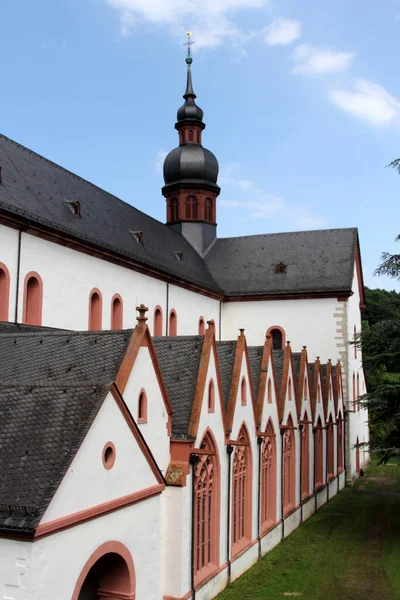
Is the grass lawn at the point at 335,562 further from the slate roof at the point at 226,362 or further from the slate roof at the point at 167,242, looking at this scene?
the slate roof at the point at 167,242

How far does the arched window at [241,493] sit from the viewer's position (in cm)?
1917

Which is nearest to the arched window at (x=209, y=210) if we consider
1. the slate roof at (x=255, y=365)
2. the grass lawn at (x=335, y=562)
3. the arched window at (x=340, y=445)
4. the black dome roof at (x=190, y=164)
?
the black dome roof at (x=190, y=164)

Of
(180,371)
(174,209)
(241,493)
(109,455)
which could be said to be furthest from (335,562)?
(174,209)

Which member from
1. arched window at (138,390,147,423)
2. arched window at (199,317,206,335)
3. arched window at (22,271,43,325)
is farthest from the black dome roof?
arched window at (138,390,147,423)

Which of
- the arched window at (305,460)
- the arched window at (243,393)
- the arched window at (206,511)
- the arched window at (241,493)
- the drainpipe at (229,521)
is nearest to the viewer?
the arched window at (206,511)

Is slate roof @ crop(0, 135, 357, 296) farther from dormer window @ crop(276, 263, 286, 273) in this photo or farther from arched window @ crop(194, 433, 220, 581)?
arched window @ crop(194, 433, 220, 581)

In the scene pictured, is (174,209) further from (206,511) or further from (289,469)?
(206,511)

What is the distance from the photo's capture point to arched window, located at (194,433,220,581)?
16.2 m

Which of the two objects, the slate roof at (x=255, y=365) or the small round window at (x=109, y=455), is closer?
the small round window at (x=109, y=455)

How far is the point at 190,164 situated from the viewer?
47.5 meters

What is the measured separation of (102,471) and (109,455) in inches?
13.9

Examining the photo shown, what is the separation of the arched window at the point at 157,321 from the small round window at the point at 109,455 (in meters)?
20.5

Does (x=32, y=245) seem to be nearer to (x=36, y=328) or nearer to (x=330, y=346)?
(x=36, y=328)

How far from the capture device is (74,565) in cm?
1023
